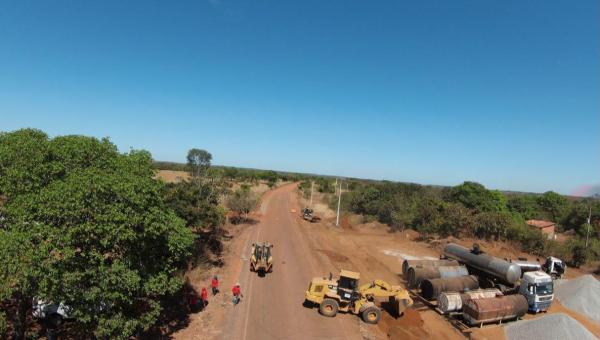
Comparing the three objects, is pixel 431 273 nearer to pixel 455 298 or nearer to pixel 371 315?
pixel 455 298

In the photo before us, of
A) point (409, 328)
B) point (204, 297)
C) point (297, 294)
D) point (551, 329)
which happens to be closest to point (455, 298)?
point (409, 328)

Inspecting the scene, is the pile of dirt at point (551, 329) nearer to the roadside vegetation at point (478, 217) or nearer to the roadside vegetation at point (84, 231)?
the roadside vegetation at point (84, 231)

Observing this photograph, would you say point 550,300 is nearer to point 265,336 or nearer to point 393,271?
point 393,271

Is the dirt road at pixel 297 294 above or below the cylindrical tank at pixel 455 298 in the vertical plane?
below

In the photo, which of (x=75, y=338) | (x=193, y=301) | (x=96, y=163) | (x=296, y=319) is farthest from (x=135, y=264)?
(x=296, y=319)

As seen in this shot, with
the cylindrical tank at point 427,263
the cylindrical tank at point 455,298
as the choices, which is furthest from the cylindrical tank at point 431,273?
the cylindrical tank at point 455,298

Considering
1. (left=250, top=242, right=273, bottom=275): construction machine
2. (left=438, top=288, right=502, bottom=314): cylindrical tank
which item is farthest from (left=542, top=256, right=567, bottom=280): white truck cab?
(left=250, top=242, right=273, bottom=275): construction machine
